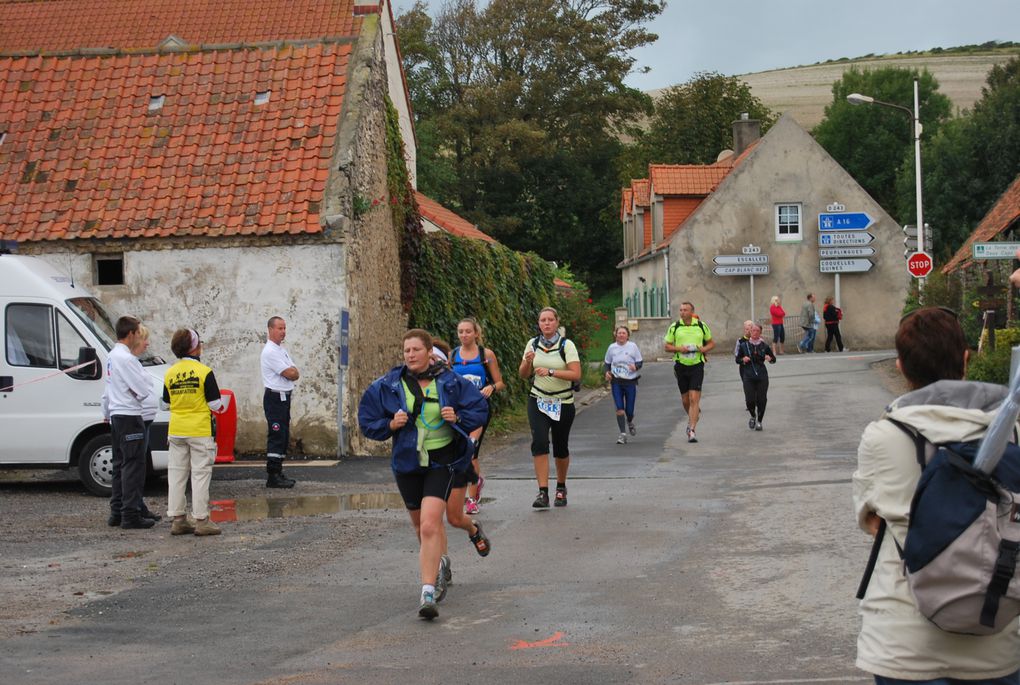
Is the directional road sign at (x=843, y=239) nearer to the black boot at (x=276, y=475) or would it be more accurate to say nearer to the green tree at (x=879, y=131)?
the green tree at (x=879, y=131)

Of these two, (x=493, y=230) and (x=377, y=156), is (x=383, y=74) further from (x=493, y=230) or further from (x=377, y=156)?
(x=493, y=230)

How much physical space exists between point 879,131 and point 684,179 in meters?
26.6

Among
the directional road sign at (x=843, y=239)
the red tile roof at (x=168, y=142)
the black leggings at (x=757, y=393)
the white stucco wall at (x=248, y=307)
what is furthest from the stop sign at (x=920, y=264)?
the white stucco wall at (x=248, y=307)

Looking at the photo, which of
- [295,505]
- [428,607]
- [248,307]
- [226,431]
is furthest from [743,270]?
[428,607]

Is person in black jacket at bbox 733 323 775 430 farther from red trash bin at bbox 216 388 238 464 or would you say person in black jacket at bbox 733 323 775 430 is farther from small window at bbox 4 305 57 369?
small window at bbox 4 305 57 369

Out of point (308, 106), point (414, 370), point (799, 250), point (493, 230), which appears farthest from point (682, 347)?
point (493, 230)

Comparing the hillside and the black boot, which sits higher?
the hillside

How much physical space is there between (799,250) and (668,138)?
953 inches

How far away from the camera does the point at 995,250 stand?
2241 centimetres

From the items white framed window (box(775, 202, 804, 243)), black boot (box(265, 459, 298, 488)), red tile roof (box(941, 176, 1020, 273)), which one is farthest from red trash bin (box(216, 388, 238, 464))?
white framed window (box(775, 202, 804, 243))

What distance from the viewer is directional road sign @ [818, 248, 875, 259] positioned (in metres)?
47.8

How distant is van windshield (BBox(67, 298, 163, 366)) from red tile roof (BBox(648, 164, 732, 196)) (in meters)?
37.0

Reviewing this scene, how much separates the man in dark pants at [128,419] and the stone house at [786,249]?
1447 inches

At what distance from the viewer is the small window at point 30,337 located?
14664 millimetres
